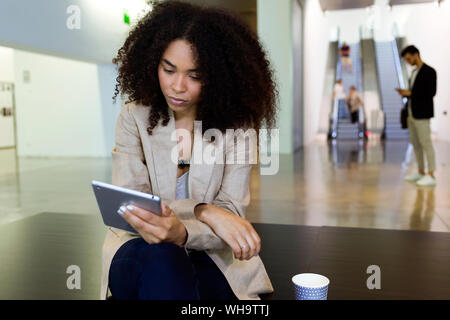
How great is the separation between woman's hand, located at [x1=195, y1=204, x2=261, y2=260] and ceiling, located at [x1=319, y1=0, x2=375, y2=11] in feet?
51.9

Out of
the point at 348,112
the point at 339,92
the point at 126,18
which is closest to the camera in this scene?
the point at 126,18

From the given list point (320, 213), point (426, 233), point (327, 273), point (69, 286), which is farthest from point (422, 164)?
point (69, 286)

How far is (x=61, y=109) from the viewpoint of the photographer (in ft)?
31.7

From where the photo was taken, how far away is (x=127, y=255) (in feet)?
4.14

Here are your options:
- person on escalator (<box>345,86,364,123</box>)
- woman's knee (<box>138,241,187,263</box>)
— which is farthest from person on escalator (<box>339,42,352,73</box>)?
woman's knee (<box>138,241,187,263</box>)

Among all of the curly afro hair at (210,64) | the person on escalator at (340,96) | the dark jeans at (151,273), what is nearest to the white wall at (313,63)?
the person on escalator at (340,96)

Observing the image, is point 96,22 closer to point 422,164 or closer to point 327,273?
point 422,164

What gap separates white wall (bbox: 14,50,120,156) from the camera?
942cm

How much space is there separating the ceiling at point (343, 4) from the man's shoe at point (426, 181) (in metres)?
11.8

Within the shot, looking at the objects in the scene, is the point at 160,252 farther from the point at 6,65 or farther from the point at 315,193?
the point at 6,65

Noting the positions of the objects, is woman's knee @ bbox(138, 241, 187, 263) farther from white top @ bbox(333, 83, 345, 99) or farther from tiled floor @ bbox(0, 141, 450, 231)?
white top @ bbox(333, 83, 345, 99)

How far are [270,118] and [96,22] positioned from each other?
618 cm

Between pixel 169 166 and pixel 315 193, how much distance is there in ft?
12.5

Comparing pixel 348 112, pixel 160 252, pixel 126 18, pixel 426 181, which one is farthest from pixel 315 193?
pixel 348 112
